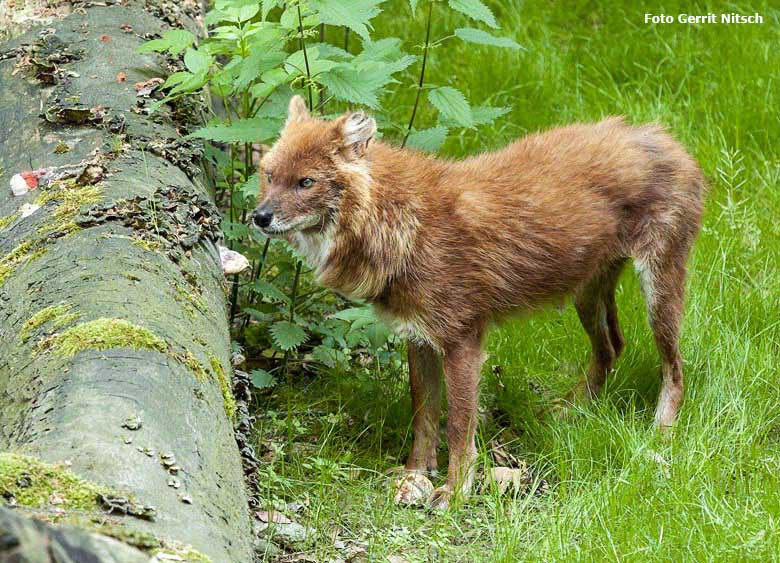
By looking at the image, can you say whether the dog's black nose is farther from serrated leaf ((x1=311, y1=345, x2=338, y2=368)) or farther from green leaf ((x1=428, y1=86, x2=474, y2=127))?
serrated leaf ((x1=311, y1=345, x2=338, y2=368))

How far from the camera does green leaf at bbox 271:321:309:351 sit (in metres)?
5.59

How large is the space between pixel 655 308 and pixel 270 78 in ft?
8.00

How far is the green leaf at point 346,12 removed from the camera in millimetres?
4655

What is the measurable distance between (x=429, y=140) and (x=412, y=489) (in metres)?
1.99

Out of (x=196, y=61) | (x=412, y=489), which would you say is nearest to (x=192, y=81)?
(x=196, y=61)

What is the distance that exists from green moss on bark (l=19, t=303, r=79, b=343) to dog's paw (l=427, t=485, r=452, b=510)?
2.02m

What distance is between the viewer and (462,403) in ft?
16.6

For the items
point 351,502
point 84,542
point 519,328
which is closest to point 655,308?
point 519,328

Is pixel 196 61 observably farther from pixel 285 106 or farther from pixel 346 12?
pixel 346 12

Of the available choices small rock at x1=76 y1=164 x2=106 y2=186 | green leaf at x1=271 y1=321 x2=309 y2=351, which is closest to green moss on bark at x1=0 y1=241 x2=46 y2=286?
small rock at x1=76 y1=164 x2=106 y2=186

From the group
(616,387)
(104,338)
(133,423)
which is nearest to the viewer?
(133,423)

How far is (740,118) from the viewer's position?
7602 mm

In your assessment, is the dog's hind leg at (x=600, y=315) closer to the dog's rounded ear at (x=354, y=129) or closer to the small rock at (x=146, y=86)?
the dog's rounded ear at (x=354, y=129)

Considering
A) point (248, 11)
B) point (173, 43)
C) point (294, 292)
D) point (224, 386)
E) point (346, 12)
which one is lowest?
point (294, 292)
